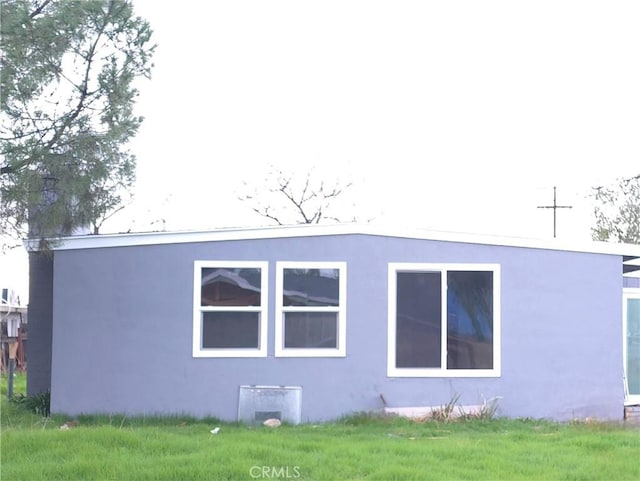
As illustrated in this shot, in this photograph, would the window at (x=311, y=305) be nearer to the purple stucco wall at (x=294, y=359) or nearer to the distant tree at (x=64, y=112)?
the purple stucco wall at (x=294, y=359)

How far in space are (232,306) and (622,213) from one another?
1996 cm

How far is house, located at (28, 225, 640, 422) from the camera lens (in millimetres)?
11469

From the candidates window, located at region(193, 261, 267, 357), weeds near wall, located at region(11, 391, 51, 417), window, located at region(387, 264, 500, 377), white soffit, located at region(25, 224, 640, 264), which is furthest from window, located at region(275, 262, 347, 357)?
weeds near wall, located at region(11, 391, 51, 417)

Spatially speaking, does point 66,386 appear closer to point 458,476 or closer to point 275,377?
point 275,377

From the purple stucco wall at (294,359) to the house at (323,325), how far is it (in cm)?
2

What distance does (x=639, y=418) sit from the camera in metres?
12.1

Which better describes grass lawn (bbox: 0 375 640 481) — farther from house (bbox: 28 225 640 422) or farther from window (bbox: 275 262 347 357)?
window (bbox: 275 262 347 357)

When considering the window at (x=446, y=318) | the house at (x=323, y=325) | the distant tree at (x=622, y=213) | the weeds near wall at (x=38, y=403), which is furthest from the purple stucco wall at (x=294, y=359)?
the distant tree at (x=622, y=213)

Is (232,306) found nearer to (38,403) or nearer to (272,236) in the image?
(272,236)

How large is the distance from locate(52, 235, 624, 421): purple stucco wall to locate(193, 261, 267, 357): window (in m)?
0.13

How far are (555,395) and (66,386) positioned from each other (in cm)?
649

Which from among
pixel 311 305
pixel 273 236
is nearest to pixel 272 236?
pixel 273 236

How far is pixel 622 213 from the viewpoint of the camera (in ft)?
92.6

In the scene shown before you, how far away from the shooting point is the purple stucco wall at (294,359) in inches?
451
